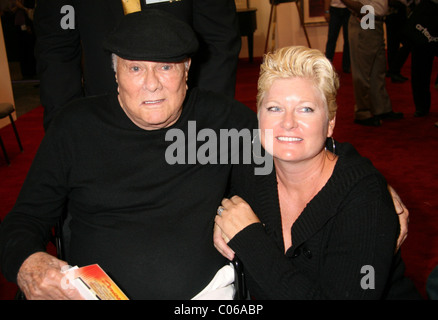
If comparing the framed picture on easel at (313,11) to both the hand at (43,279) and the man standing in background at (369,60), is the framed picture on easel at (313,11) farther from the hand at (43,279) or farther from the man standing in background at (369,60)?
the hand at (43,279)

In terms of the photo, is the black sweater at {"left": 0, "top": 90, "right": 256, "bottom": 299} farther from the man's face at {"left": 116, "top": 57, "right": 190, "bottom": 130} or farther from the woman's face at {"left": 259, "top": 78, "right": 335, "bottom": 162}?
the woman's face at {"left": 259, "top": 78, "right": 335, "bottom": 162}

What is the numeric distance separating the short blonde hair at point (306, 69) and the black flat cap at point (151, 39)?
297 millimetres

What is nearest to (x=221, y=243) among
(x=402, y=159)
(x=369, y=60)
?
(x=402, y=159)

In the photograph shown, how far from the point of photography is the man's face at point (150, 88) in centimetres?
166

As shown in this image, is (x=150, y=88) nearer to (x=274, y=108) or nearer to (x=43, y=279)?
(x=274, y=108)

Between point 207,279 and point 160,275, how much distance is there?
180 mm

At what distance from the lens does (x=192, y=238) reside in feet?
5.65

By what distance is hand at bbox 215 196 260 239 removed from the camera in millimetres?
1564

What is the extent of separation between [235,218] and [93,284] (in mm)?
489

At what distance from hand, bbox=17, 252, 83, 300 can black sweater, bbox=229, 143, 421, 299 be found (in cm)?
51

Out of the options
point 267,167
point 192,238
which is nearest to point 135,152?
point 192,238

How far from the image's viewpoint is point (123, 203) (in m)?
1.72

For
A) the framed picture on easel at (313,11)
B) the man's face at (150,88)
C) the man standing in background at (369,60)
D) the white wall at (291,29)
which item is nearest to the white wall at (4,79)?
the man standing in background at (369,60)
